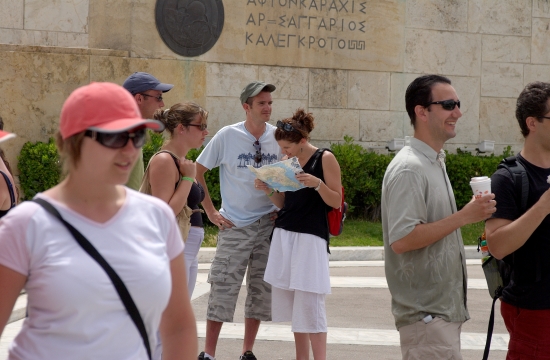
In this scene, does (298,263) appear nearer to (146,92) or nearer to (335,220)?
(335,220)

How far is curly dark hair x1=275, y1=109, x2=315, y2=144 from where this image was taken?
6039 millimetres

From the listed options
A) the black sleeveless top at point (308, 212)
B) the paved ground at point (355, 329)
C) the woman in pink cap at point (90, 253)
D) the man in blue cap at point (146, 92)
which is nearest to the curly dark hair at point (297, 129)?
the black sleeveless top at point (308, 212)

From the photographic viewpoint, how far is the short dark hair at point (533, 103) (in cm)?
406

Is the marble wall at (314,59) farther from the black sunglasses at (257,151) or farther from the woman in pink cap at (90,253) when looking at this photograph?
the woman in pink cap at (90,253)

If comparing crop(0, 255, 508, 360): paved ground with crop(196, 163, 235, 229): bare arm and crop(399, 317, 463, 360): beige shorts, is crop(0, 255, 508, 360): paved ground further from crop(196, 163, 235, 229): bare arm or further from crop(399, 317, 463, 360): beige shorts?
crop(399, 317, 463, 360): beige shorts

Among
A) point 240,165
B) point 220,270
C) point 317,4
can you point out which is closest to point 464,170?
point 317,4

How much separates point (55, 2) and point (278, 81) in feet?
14.3

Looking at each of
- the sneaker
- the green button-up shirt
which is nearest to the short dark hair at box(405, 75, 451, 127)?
the green button-up shirt

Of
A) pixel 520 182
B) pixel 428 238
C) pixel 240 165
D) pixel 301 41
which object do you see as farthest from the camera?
pixel 301 41

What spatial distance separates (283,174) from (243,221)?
2.85ft

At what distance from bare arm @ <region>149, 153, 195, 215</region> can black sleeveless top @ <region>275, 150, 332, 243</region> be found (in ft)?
3.83

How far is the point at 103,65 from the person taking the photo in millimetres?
12344

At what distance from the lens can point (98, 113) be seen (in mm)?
2361

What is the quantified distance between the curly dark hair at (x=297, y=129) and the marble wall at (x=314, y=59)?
680 centimetres
